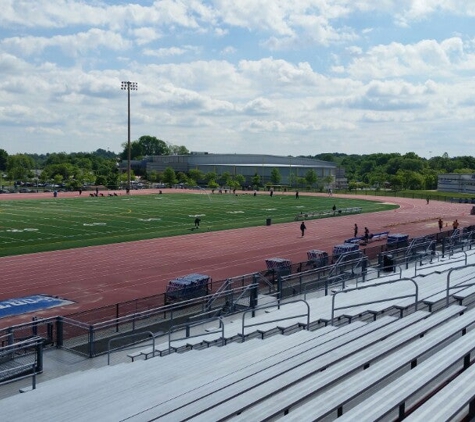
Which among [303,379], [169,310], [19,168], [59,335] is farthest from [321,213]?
[19,168]

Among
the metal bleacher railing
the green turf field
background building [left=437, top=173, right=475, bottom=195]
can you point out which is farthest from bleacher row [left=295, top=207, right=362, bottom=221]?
background building [left=437, top=173, right=475, bottom=195]

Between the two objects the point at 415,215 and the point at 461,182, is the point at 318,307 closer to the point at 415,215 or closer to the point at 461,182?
the point at 415,215

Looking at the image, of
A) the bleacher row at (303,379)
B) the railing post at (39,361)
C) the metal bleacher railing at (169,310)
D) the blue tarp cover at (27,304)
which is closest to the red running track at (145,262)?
the blue tarp cover at (27,304)

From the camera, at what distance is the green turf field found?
132ft

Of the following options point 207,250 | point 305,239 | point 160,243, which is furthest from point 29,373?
point 305,239

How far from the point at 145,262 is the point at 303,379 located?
23615 mm

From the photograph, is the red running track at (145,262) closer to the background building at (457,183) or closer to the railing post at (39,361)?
the railing post at (39,361)

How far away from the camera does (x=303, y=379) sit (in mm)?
8883

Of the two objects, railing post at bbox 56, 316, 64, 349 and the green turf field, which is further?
the green turf field

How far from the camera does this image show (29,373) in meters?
14.0

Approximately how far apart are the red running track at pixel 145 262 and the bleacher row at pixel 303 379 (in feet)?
34.8

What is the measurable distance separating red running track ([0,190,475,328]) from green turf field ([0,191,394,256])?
2689mm

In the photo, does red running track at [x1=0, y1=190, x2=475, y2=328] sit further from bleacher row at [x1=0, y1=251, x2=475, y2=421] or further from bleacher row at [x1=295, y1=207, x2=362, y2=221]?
bleacher row at [x1=0, y1=251, x2=475, y2=421]

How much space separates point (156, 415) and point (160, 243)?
31.3m
